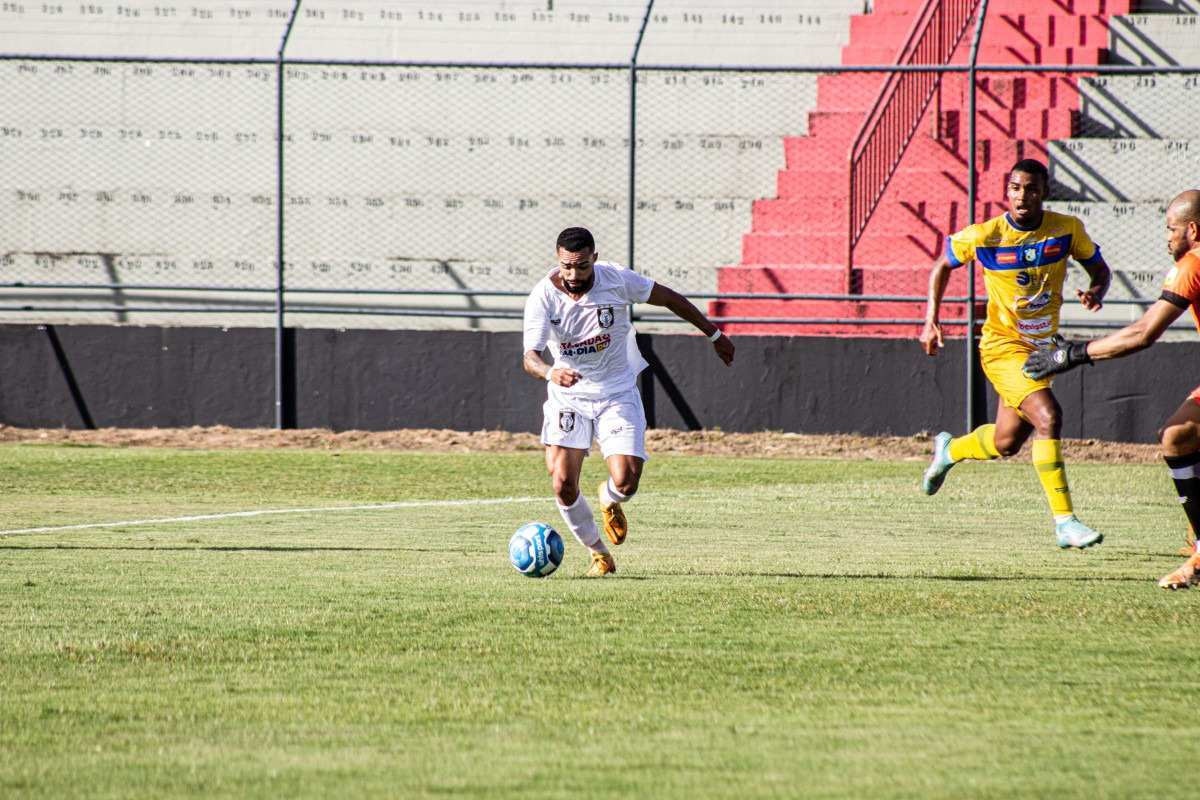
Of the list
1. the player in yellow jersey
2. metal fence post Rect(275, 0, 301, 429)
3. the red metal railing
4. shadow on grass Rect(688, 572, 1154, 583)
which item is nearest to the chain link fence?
the red metal railing

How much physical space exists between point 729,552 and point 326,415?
9817 mm

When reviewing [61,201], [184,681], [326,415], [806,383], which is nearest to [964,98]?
[806,383]

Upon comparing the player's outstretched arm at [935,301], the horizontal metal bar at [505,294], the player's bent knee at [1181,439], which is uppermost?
the player's outstretched arm at [935,301]

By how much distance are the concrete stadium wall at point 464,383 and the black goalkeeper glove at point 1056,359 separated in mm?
9617

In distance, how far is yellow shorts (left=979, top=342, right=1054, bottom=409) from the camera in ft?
34.7

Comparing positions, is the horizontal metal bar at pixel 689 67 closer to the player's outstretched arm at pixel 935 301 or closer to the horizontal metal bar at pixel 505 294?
the horizontal metal bar at pixel 505 294

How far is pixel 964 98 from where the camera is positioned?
21922 mm

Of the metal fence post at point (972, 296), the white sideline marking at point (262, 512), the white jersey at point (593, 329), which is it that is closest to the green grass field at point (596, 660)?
the white sideline marking at point (262, 512)

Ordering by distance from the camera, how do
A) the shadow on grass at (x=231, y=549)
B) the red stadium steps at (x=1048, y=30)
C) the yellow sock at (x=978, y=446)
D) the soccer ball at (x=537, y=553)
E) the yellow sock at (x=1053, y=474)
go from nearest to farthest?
the soccer ball at (x=537, y=553) → the yellow sock at (x=1053, y=474) → the shadow on grass at (x=231, y=549) → the yellow sock at (x=978, y=446) → the red stadium steps at (x=1048, y=30)

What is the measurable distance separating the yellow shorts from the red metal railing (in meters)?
8.39

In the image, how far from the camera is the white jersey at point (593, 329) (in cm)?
952

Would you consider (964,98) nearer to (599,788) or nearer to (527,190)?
(527,190)

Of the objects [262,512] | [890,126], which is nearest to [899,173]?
[890,126]

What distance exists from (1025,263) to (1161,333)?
219 cm
